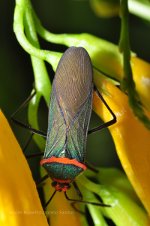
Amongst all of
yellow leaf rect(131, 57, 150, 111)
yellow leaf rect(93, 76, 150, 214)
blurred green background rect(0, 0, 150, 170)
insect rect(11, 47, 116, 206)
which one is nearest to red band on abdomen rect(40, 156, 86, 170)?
insect rect(11, 47, 116, 206)

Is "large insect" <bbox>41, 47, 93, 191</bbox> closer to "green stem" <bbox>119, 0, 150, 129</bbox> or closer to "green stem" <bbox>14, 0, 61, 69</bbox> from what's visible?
"green stem" <bbox>14, 0, 61, 69</bbox>

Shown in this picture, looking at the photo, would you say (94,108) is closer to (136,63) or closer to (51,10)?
(136,63)

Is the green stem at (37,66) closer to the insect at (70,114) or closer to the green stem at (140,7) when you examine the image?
the insect at (70,114)

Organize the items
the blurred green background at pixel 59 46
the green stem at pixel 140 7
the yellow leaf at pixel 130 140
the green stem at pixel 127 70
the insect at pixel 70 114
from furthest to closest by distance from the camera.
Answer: the blurred green background at pixel 59 46
the green stem at pixel 140 7
the insect at pixel 70 114
the yellow leaf at pixel 130 140
the green stem at pixel 127 70

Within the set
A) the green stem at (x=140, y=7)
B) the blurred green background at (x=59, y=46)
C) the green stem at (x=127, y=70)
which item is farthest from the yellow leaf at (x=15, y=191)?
the blurred green background at (x=59, y=46)

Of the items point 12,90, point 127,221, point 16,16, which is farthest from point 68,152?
point 12,90

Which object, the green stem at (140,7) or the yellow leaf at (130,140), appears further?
the green stem at (140,7)
